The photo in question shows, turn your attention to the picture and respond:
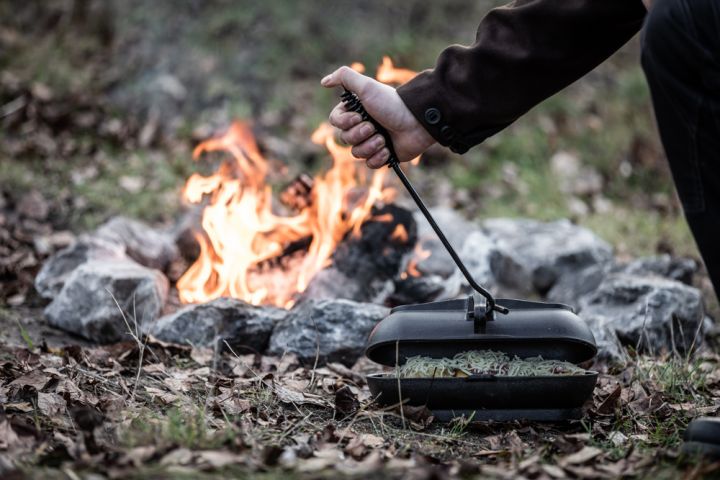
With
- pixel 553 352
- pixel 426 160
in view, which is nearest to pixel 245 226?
pixel 553 352

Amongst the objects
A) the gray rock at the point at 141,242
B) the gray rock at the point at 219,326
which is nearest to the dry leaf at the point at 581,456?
the gray rock at the point at 219,326

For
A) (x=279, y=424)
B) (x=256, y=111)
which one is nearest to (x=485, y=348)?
(x=279, y=424)

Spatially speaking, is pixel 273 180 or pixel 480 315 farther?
pixel 273 180

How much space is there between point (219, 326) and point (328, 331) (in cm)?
51

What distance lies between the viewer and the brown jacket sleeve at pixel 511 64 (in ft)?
7.25

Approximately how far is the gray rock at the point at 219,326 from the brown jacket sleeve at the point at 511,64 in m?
1.50

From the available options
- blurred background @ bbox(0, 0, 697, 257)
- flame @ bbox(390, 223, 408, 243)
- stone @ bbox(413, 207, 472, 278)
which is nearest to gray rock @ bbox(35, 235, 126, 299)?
blurred background @ bbox(0, 0, 697, 257)

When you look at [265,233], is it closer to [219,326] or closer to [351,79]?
[219,326]

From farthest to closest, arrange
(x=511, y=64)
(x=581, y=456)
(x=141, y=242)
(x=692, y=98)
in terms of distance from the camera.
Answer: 1. (x=141, y=242)
2. (x=511, y=64)
3. (x=581, y=456)
4. (x=692, y=98)

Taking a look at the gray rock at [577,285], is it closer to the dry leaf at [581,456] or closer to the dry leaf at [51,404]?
the dry leaf at [581,456]

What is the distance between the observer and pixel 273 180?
629 cm

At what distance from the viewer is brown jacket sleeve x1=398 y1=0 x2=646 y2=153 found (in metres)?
2.21

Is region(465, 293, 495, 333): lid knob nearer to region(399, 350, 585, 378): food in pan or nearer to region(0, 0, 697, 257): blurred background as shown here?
region(399, 350, 585, 378): food in pan

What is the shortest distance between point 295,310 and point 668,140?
2042 mm
